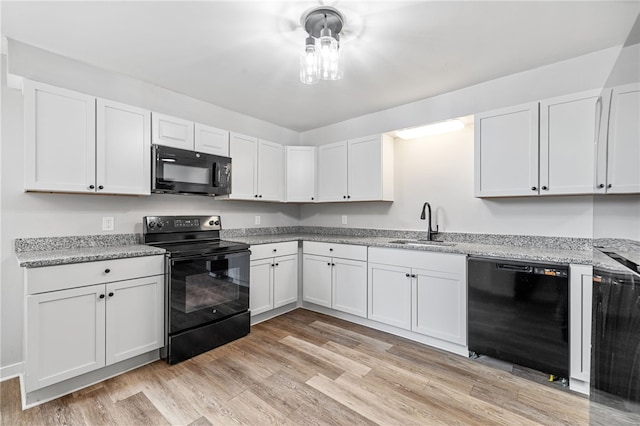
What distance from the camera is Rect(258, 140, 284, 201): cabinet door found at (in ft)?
11.7

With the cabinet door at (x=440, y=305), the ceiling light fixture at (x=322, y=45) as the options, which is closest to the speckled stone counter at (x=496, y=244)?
the cabinet door at (x=440, y=305)

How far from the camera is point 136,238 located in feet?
8.91

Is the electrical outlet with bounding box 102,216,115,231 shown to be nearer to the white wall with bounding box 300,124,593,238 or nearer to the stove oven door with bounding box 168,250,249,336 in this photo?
the stove oven door with bounding box 168,250,249,336

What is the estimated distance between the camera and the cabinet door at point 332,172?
363 centimetres

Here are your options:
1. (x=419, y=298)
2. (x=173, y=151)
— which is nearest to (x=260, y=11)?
(x=173, y=151)

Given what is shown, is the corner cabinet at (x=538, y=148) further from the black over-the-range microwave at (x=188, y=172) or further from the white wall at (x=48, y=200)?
the white wall at (x=48, y=200)

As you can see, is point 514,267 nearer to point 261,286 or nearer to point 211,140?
point 261,286

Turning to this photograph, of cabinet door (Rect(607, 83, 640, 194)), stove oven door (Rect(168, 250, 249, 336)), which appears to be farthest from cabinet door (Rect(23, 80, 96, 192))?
cabinet door (Rect(607, 83, 640, 194))

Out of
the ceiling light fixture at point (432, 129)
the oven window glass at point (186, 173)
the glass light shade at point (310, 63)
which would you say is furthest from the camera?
the ceiling light fixture at point (432, 129)

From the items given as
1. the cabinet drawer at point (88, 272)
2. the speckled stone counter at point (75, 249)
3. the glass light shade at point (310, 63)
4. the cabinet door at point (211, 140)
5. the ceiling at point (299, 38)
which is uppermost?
the ceiling at point (299, 38)

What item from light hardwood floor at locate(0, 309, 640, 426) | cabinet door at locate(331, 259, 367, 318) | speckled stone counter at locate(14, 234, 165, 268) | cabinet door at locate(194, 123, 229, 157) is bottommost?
light hardwood floor at locate(0, 309, 640, 426)

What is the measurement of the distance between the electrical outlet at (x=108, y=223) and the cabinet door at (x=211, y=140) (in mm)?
1007

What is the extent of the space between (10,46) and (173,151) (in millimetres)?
1252

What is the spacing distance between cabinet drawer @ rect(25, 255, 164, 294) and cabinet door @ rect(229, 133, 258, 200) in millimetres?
1177
